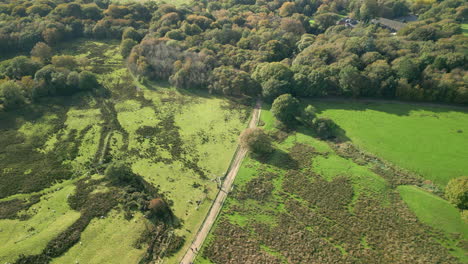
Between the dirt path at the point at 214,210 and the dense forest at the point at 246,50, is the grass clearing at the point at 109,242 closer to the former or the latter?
the dirt path at the point at 214,210

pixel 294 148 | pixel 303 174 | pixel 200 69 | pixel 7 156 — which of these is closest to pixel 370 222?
pixel 303 174

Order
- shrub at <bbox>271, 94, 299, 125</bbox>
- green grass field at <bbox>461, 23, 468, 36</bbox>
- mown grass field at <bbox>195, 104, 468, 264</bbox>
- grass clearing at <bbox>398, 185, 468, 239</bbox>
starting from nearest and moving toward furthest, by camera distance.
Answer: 1. mown grass field at <bbox>195, 104, 468, 264</bbox>
2. grass clearing at <bbox>398, 185, 468, 239</bbox>
3. shrub at <bbox>271, 94, 299, 125</bbox>
4. green grass field at <bbox>461, 23, 468, 36</bbox>

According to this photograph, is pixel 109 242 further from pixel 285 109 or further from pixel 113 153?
pixel 285 109

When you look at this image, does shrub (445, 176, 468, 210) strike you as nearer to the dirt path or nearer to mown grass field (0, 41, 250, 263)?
the dirt path

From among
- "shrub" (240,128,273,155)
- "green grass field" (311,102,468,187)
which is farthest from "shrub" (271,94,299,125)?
"shrub" (240,128,273,155)

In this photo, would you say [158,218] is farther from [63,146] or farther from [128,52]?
[128,52]

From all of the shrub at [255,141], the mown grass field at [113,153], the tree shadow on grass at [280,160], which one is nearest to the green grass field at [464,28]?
the mown grass field at [113,153]
